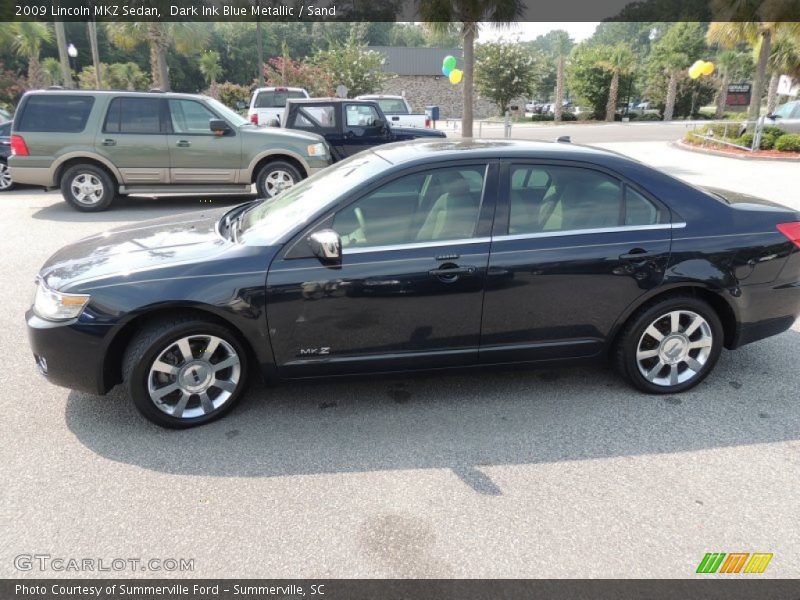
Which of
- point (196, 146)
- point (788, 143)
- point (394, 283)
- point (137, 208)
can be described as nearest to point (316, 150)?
point (196, 146)

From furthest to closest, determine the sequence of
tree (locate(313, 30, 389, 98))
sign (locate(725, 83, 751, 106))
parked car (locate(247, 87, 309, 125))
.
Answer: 1. sign (locate(725, 83, 751, 106))
2. tree (locate(313, 30, 389, 98))
3. parked car (locate(247, 87, 309, 125))

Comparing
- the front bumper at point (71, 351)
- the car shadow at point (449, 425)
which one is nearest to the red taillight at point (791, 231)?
the car shadow at point (449, 425)

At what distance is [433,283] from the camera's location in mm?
3322

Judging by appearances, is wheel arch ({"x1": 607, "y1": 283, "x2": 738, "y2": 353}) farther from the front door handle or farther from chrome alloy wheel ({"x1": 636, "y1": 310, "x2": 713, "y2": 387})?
the front door handle

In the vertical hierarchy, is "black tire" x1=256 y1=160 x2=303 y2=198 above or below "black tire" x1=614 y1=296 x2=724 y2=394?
above

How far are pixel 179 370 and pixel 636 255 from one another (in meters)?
2.78

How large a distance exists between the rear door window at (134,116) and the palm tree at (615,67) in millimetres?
39778

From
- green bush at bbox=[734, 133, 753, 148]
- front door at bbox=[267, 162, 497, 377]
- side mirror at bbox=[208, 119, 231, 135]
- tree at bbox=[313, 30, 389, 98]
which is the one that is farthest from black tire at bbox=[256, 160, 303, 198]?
tree at bbox=[313, 30, 389, 98]

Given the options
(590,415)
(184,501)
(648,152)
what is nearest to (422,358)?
(590,415)

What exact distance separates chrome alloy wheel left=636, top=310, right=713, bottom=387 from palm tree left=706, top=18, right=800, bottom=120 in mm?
19255

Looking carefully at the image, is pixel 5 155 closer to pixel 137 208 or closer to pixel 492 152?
pixel 137 208

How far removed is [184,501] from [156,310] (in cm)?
104

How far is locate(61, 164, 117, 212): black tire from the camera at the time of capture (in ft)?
31.0

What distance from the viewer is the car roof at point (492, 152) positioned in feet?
11.6
